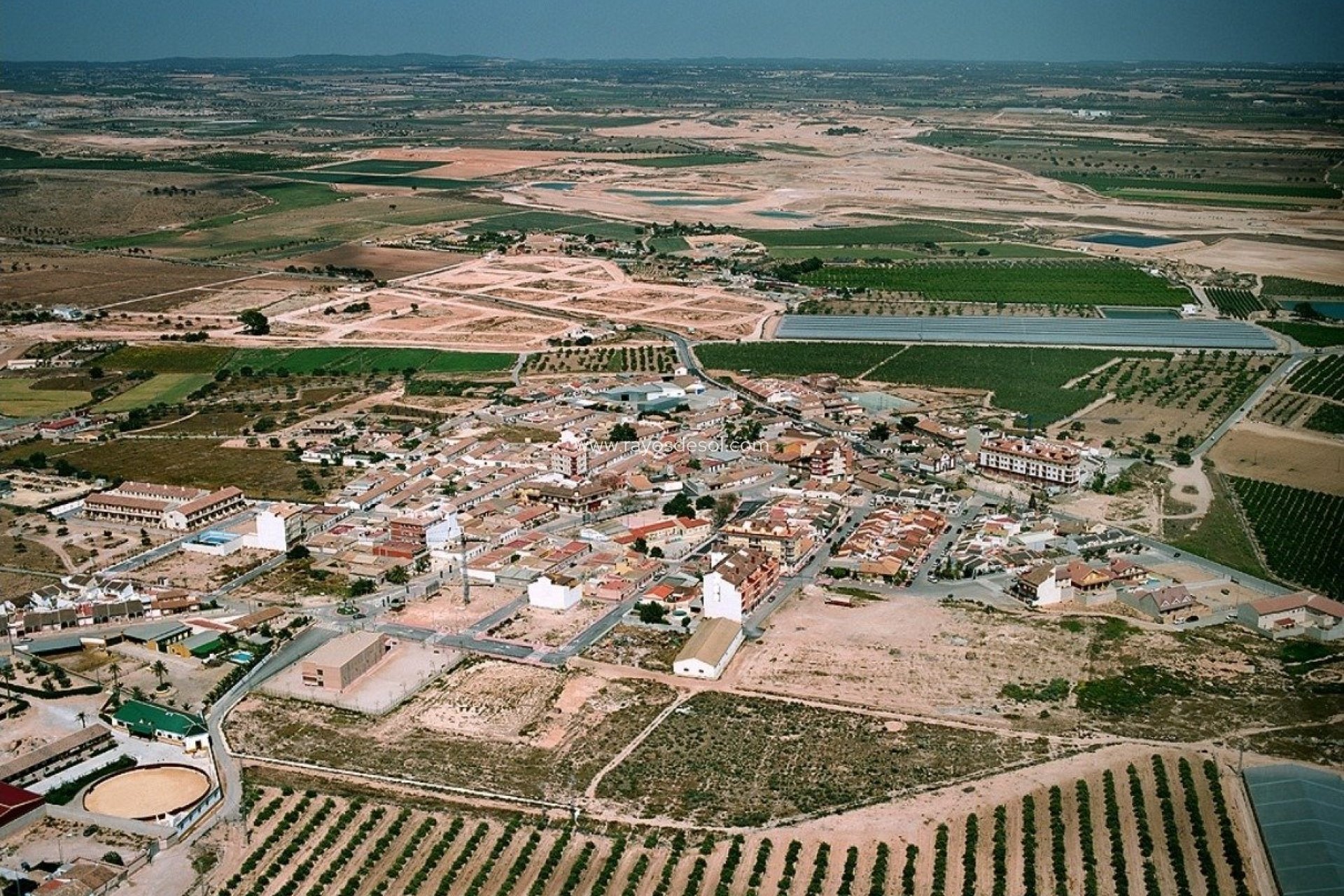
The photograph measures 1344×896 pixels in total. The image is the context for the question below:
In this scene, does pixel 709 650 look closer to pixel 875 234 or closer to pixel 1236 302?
pixel 1236 302

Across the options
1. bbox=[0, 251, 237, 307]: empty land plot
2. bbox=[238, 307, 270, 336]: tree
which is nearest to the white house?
bbox=[238, 307, 270, 336]: tree

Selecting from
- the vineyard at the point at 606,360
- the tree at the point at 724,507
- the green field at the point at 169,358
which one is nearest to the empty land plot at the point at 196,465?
the green field at the point at 169,358

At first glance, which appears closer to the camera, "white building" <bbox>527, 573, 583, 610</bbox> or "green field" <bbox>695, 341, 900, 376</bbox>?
"white building" <bbox>527, 573, 583, 610</bbox>

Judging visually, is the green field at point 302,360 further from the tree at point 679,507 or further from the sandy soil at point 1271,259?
the sandy soil at point 1271,259

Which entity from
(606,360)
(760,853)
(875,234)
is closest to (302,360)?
(606,360)

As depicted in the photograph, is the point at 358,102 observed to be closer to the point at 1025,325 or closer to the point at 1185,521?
the point at 1025,325

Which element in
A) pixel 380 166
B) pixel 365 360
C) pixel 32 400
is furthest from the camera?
pixel 380 166

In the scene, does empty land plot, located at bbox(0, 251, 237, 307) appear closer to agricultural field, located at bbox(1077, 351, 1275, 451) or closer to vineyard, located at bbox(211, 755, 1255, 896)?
agricultural field, located at bbox(1077, 351, 1275, 451)
